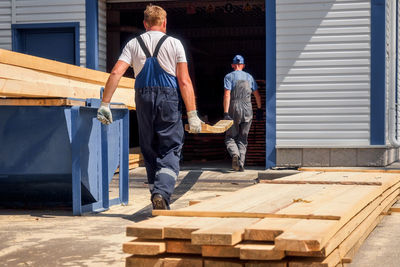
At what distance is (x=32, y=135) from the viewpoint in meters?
7.96

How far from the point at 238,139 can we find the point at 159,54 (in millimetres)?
7034

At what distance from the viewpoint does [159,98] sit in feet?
23.1

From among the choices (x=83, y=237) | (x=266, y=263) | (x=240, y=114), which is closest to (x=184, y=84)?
(x=83, y=237)

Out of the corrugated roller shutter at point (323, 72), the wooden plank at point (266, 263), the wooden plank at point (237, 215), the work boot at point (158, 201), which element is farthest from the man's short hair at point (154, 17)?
the corrugated roller shutter at point (323, 72)

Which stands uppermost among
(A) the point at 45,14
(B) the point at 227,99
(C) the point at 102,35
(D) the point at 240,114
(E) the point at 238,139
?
(A) the point at 45,14

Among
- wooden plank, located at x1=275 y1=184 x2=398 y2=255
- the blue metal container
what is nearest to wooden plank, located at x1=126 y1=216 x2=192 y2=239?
wooden plank, located at x1=275 y1=184 x2=398 y2=255

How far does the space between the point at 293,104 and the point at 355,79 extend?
129 cm

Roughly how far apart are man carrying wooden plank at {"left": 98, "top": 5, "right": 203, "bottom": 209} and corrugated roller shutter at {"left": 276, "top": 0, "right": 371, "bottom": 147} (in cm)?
688

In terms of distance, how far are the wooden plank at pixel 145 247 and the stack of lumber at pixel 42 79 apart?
11.1ft

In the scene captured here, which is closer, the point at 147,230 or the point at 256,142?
the point at 147,230

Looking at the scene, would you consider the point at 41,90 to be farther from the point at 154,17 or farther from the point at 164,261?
the point at 164,261

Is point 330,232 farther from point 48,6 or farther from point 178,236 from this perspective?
point 48,6

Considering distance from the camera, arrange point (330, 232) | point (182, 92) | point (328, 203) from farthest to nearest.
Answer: point (182, 92)
point (328, 203)
point (330, 232)

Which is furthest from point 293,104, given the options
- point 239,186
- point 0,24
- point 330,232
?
point 330,232
